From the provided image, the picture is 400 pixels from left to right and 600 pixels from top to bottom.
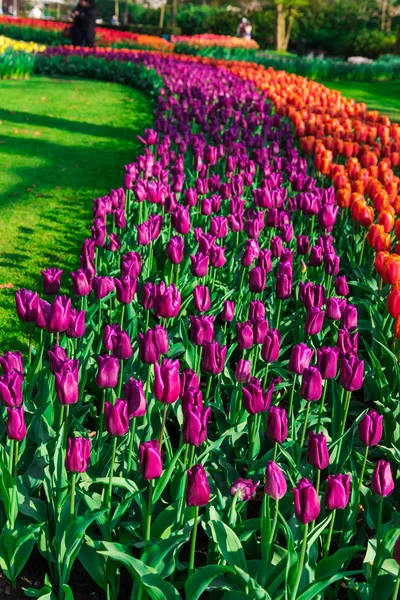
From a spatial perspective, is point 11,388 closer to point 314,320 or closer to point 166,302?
point 166,302

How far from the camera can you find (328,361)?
2.28m

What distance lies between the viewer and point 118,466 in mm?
2371

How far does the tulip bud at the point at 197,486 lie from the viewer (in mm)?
1754

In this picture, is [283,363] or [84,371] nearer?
[84,371]

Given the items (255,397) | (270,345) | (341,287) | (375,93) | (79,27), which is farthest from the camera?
(79,27)

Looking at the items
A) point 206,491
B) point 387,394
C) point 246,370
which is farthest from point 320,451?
point 387,394

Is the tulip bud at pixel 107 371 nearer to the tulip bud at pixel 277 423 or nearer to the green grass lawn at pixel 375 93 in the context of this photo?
the tulip bud at pixel 277 423

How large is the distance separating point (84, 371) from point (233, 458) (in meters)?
0.64

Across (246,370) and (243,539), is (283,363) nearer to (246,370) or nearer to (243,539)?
(246,370)

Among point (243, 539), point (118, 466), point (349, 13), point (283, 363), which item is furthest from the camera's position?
point (349, 13)

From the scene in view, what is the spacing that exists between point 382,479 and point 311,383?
395 mm

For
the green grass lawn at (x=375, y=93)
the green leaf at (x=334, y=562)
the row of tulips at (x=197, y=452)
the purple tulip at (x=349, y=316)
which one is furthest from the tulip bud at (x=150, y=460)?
the green grass lawn at (x=375, y=93)

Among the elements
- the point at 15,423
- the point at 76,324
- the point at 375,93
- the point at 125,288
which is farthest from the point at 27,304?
the point at 375,93

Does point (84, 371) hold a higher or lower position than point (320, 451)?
lower
